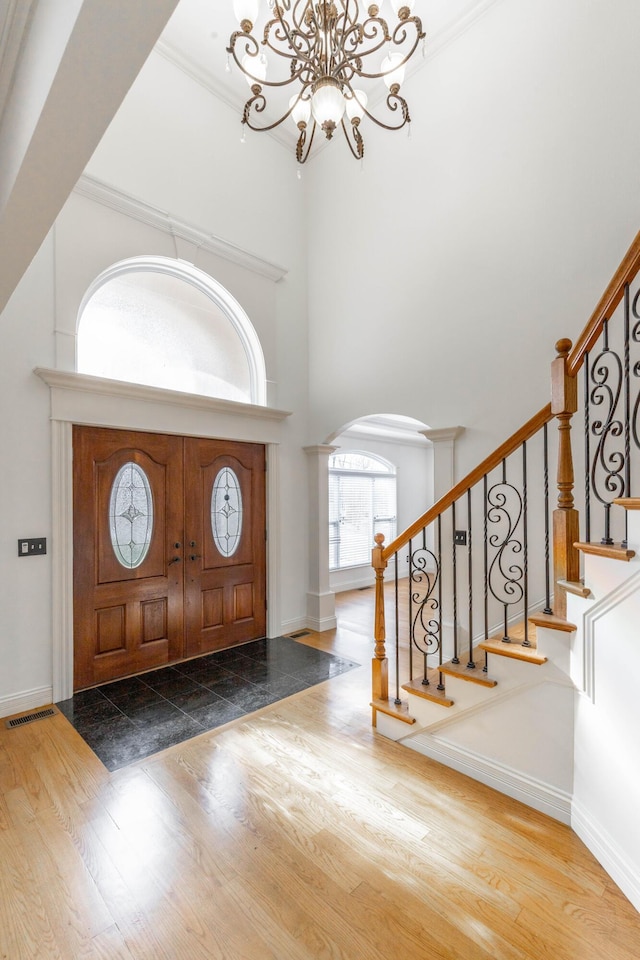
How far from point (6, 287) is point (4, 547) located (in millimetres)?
1963

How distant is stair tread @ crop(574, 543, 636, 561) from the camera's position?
170 centimetres

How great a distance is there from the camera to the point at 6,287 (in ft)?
6.40

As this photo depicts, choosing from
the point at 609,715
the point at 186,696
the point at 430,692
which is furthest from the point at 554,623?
the point at 186,696

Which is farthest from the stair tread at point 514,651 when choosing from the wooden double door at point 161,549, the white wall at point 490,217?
the wooden double door at point 161,549

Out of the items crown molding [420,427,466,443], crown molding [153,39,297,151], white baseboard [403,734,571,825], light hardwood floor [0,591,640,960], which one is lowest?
light hardwood floor [0,591,640,960]

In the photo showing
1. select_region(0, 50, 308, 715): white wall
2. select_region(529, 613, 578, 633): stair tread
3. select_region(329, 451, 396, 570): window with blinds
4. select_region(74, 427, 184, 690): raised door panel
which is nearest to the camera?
select_region(529, 613, 578, 633): stair tread

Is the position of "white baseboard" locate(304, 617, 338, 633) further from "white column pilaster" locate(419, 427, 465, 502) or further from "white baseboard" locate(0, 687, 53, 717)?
"white baseboard" locate(0, 687, 53, 717)

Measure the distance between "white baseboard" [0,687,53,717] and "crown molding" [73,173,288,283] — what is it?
3747 millimetres

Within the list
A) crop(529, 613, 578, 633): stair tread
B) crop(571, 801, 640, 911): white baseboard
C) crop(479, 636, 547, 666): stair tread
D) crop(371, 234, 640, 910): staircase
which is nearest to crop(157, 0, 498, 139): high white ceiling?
crop(371, 234, 640, 910): staircase

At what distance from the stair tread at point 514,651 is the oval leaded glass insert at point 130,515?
283 centimetres

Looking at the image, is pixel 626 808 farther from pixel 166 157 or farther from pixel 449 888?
pixel 166 157

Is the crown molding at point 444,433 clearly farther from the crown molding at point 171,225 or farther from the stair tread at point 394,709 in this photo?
the crown molding at point 171,225

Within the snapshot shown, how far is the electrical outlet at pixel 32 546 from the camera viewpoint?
3.22m

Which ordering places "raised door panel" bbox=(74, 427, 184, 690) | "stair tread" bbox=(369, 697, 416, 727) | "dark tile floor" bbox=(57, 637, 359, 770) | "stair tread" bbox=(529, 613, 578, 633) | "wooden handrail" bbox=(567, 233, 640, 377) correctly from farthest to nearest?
"raised door panel" bbox=(74, 427, 184, 690) → "dark tile floor" bbox=(57, 637, 359, 770) → "stair tread" bbox=(369, 697, 416, 727) → "stair tread" bbox=(529, 613, 578, 633) → "wooden handrail" bbox=(567, 233, 640, 377)
